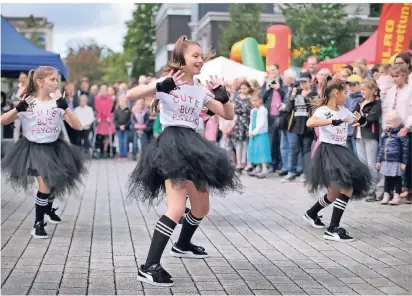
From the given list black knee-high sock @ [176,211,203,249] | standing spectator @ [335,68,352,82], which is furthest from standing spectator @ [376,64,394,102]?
black knee-high sock @ [176,211,203,249]

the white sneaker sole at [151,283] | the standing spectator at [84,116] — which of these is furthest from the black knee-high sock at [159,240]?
the standing spectator at [84,116]

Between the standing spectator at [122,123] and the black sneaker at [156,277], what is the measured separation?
14744 mm

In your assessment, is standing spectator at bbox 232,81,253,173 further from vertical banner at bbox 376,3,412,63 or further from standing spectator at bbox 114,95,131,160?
standing spectator at bbox 114,95,131,160

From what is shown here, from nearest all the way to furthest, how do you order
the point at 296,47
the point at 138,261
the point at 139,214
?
the point at 138,261 → the point at 139,214 → the point at 296,47

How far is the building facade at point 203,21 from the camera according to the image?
1425 inches

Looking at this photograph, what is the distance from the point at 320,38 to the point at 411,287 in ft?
91.5

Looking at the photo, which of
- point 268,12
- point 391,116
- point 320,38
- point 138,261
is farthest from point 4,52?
point 268,12

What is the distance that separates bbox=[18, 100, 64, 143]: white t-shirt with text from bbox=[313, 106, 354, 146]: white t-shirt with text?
115 inches

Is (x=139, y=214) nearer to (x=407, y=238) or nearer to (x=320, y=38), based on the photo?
(x=407, y=238)

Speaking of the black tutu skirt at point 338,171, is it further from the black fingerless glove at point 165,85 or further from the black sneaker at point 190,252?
the black fingerless glove at point 165,85

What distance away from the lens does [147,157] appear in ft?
21.8

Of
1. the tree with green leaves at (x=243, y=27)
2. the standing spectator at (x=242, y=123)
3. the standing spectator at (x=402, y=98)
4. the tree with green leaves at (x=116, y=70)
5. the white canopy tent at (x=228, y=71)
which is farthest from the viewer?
the tree with green leaves at (x=116, y=70)

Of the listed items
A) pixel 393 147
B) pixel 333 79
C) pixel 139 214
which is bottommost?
pixel 139 214

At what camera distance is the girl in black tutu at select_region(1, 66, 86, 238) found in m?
8.46
